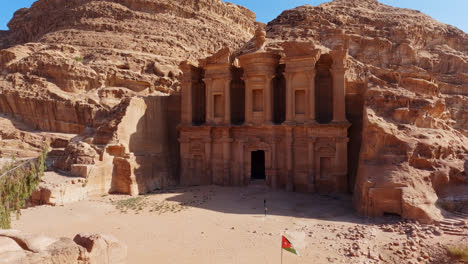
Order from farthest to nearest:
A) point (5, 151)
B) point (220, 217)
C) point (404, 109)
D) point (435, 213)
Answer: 1. point (5, 151)
2. point (404, 109)
3. point (220, 217)
4. point (435, 213)

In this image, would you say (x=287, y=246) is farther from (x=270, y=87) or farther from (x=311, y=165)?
(x=270, y=87)

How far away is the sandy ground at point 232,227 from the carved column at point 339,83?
17.0ft

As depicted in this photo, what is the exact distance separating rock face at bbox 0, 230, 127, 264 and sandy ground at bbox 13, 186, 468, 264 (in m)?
3.21

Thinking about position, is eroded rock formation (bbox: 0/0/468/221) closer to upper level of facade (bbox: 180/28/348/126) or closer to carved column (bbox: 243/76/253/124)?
upper level of facade (bbox: 180/28/348/126)

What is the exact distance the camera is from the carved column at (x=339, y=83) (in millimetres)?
18859

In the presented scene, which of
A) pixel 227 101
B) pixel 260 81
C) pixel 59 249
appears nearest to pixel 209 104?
pixel 227 101

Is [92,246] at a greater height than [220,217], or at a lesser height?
greater

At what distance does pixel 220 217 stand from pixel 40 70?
30460mm

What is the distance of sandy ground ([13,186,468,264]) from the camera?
413 inches

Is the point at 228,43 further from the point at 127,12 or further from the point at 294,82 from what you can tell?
the point at 294,82

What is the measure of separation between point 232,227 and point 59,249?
8.15 m

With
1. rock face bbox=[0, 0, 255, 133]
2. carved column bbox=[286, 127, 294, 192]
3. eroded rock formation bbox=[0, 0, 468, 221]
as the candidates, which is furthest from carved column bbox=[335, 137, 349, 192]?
rock face bbox=[0, 0, 255, 133]

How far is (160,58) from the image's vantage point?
4128 cm

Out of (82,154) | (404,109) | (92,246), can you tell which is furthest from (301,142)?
(92,246)
